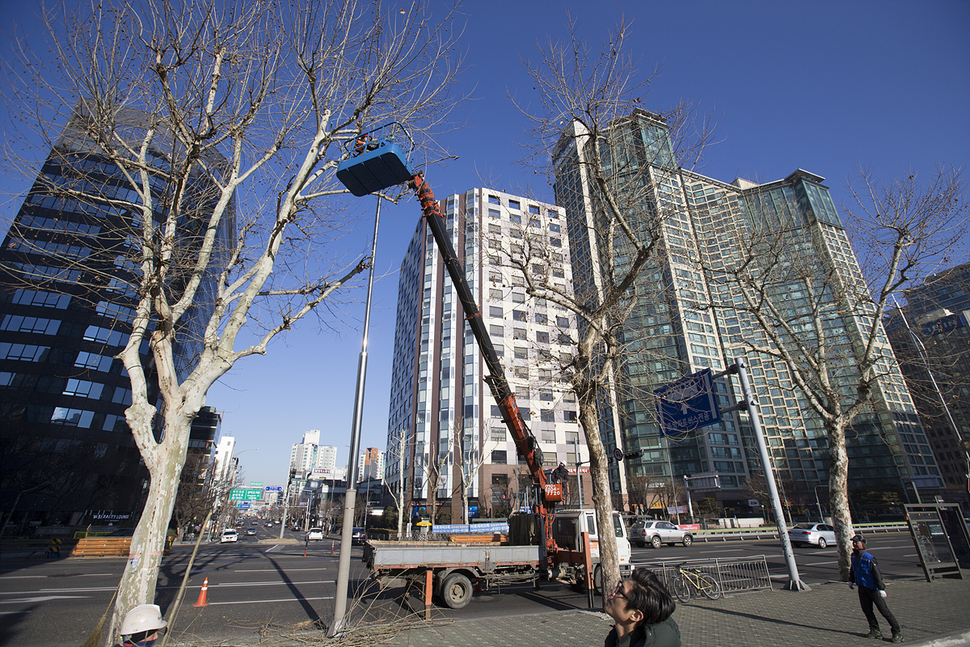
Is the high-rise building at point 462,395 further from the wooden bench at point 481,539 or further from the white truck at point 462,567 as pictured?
the white truck at point 462,567

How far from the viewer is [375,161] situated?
360 inches

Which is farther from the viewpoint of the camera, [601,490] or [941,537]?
[941,537]

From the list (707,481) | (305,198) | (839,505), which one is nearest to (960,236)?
(839,505)

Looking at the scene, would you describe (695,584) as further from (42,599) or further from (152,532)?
(42,599)

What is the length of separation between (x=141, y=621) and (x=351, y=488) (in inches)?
172

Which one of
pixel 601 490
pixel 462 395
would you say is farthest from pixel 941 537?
pixel 462 395

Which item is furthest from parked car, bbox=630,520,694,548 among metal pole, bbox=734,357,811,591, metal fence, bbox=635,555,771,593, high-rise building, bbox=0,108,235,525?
high-rise building, bbox=0,108,235,525

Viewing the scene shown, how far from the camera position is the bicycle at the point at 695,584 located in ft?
35.8

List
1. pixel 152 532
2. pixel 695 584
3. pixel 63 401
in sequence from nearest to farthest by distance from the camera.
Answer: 1. pixel 152 532
2. pixel 695 584
3. pixel 63 401

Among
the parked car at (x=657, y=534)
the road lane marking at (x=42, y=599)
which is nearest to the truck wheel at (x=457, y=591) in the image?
the road lane marking at (x=42, y=599)

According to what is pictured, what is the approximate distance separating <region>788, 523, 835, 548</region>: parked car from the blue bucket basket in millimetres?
31247

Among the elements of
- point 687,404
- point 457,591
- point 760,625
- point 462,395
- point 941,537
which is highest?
point 462,395

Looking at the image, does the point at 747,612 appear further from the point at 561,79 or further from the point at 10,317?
the point at 10,317

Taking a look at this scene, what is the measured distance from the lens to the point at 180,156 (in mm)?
8344
